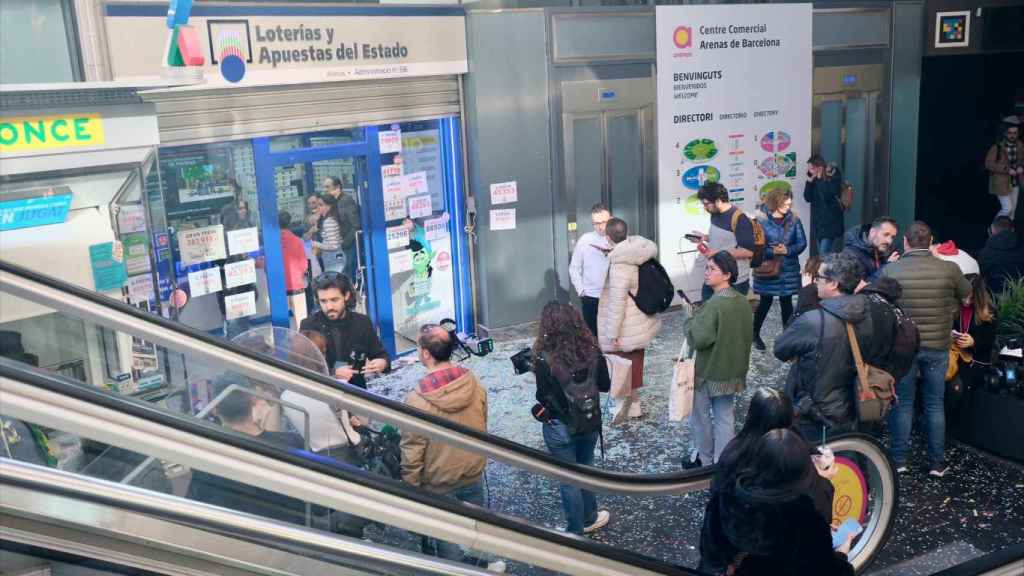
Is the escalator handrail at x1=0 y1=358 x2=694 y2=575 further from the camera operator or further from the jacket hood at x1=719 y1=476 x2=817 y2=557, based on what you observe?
the camera operator

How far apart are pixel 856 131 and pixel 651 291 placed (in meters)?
6.43

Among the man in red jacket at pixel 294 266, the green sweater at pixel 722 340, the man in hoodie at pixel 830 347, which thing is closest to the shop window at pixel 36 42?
the man in red jacket at pixel 294 266

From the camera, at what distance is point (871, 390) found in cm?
561

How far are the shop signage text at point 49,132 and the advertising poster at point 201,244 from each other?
7.69ft

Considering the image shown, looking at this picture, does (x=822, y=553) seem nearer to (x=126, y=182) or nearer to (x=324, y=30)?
(x=126, y=182)

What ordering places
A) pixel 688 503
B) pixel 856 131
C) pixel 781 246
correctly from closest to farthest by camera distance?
pixel 688 503 → pixel 781 246 → pixel 856 131

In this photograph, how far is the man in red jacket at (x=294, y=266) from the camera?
855 cm

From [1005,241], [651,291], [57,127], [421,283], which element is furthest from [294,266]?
[1005,241]

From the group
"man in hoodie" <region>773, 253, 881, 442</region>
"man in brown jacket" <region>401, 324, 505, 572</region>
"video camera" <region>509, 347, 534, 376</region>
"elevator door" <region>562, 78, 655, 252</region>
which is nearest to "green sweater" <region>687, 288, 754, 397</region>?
"man in hoodie" <region>773, 253, 881, 442</region>

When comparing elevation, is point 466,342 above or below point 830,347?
below

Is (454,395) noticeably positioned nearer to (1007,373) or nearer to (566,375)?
(566,375)

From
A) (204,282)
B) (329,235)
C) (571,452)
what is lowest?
(571,452)

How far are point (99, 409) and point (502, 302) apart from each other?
7.89 meters

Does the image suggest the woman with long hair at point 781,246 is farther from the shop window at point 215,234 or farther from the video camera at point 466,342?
the shop window at point 215,234
